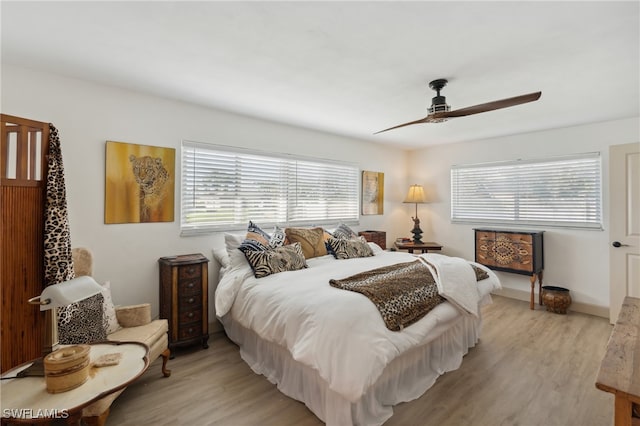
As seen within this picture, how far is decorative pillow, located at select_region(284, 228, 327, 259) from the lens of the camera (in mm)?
3363

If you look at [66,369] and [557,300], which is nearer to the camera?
[66,369]

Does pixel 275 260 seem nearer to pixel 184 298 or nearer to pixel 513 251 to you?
pixel 184 298

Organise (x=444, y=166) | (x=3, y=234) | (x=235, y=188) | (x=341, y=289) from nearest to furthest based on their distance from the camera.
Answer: (x=3, y=234) < (x=341, y=289) < (x=235, y=188) < (x=444, y=166)

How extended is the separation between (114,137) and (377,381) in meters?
2.98

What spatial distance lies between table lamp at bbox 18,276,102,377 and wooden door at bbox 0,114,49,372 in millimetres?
409

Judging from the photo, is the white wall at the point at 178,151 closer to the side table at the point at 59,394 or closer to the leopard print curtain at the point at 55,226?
the leopard print curtain at the point at 55,226

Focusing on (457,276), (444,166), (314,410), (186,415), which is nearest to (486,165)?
(444,166)

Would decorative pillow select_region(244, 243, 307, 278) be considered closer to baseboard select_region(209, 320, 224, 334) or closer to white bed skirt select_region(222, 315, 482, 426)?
white bed skirt select_region(222, 315, 482, 426)

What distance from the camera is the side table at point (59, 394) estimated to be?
47.1 inches

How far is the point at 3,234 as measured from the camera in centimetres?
176

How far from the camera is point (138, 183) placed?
9.40 feet

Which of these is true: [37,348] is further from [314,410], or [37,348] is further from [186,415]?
[314,410]

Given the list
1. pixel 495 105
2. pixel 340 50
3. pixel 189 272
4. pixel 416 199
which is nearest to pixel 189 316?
pixel 189 272

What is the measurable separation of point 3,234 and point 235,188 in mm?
2019
